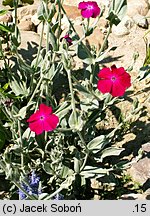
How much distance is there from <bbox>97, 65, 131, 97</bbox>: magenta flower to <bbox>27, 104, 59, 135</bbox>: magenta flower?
223mm

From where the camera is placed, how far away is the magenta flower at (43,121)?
2.04m

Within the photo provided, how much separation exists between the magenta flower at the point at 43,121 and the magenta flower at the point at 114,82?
223 millimetres

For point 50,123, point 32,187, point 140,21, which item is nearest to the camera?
point 50,123

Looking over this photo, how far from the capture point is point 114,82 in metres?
2.09

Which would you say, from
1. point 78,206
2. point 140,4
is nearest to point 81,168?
point 78,206

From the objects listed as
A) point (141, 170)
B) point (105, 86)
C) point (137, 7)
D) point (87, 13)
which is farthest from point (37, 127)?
point (137, 7)

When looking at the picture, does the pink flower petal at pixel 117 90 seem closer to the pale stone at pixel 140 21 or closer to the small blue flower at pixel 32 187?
the small blue flower at pixel 32 187

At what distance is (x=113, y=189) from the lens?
267 centimetres

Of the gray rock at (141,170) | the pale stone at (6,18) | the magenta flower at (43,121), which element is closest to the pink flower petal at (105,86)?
the magenta flower at (43,121)

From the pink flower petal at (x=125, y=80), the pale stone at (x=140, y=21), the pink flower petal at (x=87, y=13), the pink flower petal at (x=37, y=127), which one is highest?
the pink flower petal at (x=87, y=13)

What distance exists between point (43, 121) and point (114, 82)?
1.04 feet

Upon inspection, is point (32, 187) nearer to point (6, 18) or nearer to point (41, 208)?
point (41, 208)

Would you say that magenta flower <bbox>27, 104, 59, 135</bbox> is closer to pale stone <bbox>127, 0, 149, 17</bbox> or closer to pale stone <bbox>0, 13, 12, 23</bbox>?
pale stone <bbox>0, 13, 12, 23</bbox>

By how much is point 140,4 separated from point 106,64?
2.50 ft
